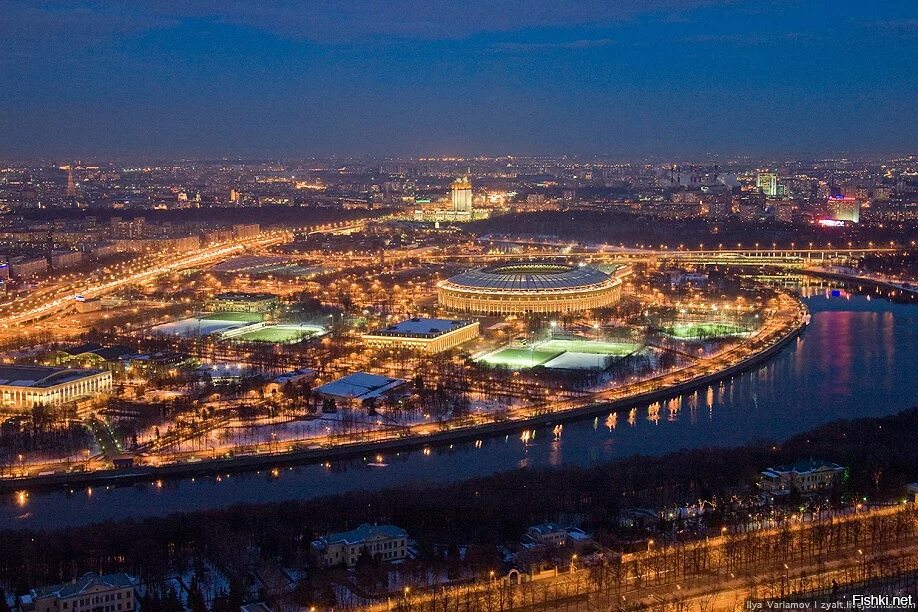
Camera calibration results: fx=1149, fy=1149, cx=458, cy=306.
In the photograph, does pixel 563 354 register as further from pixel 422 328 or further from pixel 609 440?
pixel 609 440

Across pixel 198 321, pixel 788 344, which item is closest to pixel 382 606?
pixel 788 344

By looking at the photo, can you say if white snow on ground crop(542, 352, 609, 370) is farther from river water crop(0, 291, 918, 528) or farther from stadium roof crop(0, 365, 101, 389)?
stadium roof crop(0, 365, 101, 389)

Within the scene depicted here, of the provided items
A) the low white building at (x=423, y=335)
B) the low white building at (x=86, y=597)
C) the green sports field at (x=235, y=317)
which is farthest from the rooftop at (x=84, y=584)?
the green sports field at (x=235, y=317)

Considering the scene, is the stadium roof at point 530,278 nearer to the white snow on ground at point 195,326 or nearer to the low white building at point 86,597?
the white snow on ground at point 195,326

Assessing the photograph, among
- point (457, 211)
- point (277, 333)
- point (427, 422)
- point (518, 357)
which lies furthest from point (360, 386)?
point (457, 211)

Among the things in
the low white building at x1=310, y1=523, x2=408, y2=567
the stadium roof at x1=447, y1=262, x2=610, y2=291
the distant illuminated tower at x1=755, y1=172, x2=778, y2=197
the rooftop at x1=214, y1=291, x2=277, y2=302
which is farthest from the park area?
the distant illuminated tower at x1=755, y1=172, x2=778, y2=197

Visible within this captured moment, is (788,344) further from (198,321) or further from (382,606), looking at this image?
(382,606)
